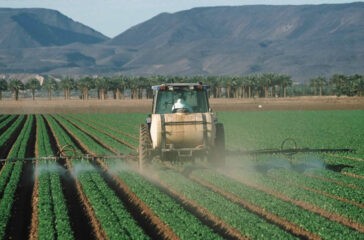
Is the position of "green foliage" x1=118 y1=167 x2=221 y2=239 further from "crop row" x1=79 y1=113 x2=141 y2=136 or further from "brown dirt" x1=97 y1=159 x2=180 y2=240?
"crop row" x1=79 y1=113 x2=141 y2=136

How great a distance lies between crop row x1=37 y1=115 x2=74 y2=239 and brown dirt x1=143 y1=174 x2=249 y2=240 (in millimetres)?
2785

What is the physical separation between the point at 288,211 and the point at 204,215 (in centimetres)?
185

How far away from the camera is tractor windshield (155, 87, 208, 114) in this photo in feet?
53.5

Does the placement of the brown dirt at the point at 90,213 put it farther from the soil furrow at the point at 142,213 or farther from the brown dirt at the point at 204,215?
the brown dirt at the point at 204,215

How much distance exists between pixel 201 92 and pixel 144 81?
16654cm

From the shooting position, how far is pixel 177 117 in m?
15.6

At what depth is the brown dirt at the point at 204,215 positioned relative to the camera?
32.9 ft

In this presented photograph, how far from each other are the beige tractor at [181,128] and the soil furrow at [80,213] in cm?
252

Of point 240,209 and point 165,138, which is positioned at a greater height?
point 165,138

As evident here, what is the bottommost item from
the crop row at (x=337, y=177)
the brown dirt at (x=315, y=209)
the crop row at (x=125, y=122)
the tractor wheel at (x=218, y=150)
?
the brown dirt at (x=315, y=209)

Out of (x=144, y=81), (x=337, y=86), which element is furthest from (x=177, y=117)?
(x=144, y=81)

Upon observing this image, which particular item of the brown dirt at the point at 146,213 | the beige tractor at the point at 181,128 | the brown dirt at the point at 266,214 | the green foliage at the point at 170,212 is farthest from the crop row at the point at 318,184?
the brown dirt at the point at 146,213

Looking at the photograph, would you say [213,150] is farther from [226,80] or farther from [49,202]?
[226,80]

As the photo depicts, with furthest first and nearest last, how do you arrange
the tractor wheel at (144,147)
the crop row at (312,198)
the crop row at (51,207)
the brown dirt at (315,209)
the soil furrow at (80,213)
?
the tractor wheel at (144,147) → the crop row at (312,198) → the brown dirt at (315,209) → the soil furrow at (80,213) → the crop row at (51,207)
